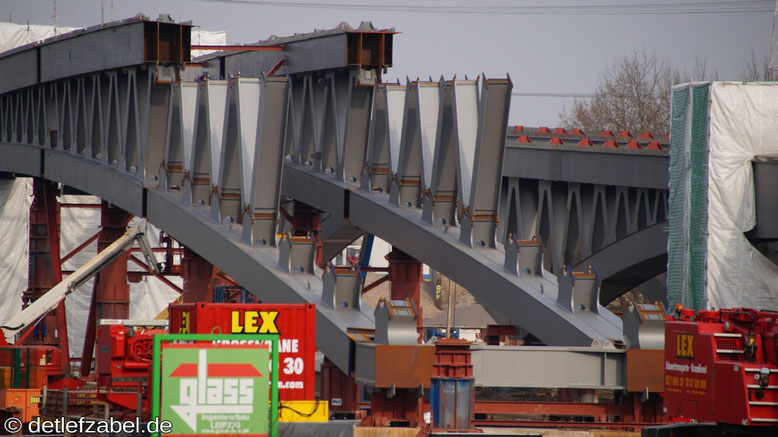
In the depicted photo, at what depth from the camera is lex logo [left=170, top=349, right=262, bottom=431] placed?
49.9 ft

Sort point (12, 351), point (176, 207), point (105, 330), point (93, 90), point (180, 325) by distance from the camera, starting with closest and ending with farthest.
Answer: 1. point (180, 325)
2. point (105, 330)
3. point (12, 351)
4. point (176, 207)
5. point (93, 90)

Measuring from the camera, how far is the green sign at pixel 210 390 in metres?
15.2

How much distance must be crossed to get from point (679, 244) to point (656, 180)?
4.26m

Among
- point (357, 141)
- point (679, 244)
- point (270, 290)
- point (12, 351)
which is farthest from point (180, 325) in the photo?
point (679, 244)

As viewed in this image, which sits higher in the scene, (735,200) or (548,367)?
(735,200)

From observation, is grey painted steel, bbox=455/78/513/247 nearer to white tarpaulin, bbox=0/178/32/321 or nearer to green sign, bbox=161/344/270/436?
green sign, bbox=161/344/270/436

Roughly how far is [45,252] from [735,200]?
981 inches

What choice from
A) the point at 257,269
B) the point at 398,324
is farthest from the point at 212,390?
the point at 257,269

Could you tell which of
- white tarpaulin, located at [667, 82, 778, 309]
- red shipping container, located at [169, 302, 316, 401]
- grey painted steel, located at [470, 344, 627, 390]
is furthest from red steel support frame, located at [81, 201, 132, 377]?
grey painted steel, located at [470, 344, 627, 390]

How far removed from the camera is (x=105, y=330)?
26.4 m

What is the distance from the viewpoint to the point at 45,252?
4566cm

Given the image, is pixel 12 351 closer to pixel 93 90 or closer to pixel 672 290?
pixel 93 90

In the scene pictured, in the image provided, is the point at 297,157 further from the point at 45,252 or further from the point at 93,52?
the point at 45,252

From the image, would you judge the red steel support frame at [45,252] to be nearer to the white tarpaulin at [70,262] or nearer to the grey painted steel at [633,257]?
the white tarpaulin at [70,262]
